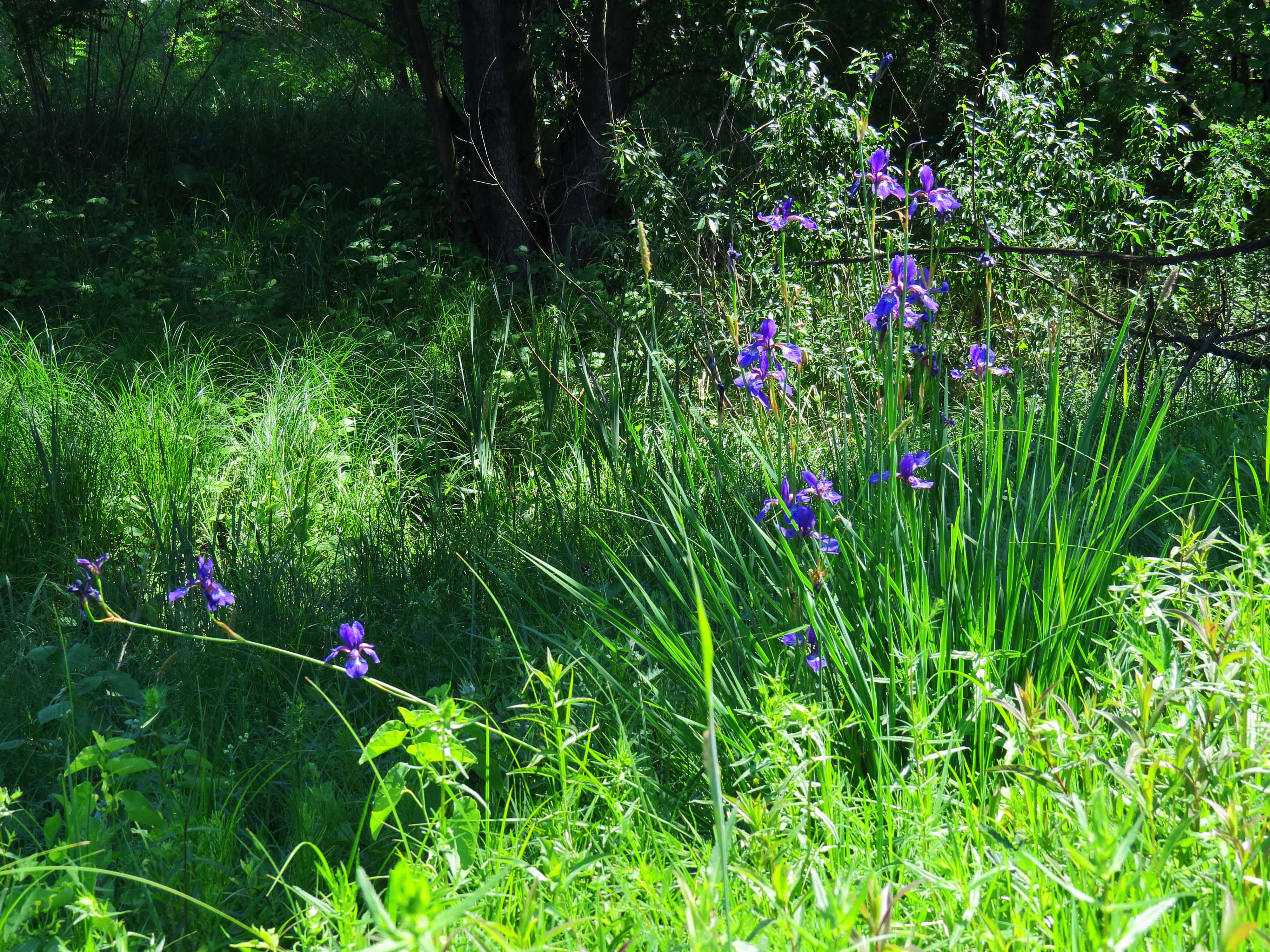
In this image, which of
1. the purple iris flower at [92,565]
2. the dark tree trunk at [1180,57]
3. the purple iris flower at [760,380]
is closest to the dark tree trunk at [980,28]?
the dark tree trunk at [1180,57]

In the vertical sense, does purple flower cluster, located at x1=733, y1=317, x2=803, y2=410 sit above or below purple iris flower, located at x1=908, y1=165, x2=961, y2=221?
below

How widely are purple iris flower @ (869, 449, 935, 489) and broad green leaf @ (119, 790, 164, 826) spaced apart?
1360mm

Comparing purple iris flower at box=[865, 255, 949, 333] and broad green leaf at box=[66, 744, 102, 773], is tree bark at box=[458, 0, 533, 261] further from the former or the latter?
broad green leaf at box=[66, 744, 102, 773]

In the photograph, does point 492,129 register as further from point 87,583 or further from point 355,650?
point 355,650

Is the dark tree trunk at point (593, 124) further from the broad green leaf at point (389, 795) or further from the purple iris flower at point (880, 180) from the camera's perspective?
the broad green leaf at point (389, 795)

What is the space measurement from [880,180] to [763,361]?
1.31 ft

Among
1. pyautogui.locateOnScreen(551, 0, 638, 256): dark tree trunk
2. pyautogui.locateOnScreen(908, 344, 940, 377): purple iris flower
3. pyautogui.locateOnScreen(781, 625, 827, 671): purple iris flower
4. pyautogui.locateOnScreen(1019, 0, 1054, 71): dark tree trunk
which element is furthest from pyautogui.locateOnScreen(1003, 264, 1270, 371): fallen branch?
pyautogui.locateOnScreen(1019, 0, 1054, 71): dark tree trunk

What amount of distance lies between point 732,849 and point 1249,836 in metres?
0.60

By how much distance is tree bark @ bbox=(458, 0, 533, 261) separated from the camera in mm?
5992

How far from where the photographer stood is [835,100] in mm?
4262

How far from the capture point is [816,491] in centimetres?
159

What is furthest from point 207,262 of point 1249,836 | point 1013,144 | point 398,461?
point 1249,836

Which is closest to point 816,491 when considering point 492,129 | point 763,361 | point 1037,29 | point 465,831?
point 763,361

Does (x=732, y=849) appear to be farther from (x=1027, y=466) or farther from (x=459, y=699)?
(x=1027, y=466)
